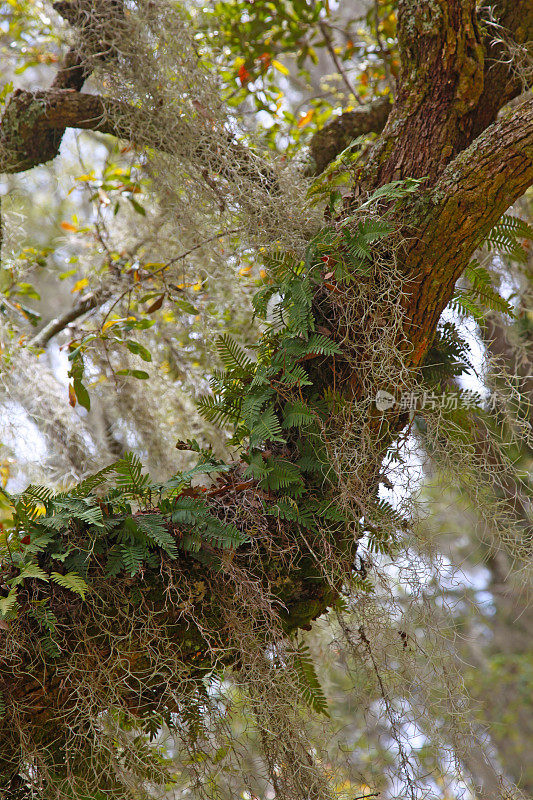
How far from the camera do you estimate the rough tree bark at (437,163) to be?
135 cm

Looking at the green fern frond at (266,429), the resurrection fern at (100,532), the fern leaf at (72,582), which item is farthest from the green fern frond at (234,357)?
the fern leaf at (72,582)

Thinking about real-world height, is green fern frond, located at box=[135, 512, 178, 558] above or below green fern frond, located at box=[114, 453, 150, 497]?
below

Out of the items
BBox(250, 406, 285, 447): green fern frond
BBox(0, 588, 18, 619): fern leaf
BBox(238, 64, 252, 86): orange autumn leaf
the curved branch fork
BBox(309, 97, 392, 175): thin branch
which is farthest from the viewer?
BBox(238, 64, 252, 86): orange autumn leaf

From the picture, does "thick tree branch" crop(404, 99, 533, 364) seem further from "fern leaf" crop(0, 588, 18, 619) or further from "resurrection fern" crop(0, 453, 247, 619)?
"fern leaf" crop(0, 588, 18, 619)

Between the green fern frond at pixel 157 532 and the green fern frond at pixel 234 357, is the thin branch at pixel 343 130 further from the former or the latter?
the green fern frond at pixel 157 532

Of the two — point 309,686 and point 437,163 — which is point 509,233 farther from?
point 309,686

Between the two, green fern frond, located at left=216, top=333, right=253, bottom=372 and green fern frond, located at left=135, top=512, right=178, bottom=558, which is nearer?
green fern frond, located at left=135, top=512, right=178, bottom=558

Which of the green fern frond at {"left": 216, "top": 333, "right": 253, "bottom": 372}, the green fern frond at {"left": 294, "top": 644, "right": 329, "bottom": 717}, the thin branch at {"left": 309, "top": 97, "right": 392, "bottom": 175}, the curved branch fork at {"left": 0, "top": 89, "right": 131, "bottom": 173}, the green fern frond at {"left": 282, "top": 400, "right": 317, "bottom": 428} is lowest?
the green fern frond at {"left": 294, "top": 644, "right": 329, "bottom": 717}

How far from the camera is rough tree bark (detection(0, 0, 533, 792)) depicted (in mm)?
1348

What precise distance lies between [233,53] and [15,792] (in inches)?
112

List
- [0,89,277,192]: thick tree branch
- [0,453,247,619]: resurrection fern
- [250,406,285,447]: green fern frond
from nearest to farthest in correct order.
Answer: [0,453,247,619]: resurrection fern < [250,406,285,447]: green fern frond < [0,89,277,192]: thick tree branch

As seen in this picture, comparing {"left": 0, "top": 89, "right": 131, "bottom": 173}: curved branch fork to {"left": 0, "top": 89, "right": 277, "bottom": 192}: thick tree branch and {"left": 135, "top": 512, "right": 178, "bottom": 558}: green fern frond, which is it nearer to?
{"left": 0, "top": 89, "right": 277, "bottom": 192}: thick tree branch

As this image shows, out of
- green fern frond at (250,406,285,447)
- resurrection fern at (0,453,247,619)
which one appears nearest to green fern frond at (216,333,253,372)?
green fern frond at (250,406,285,447)

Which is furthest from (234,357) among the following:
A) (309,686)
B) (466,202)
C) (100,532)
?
(309,686)
